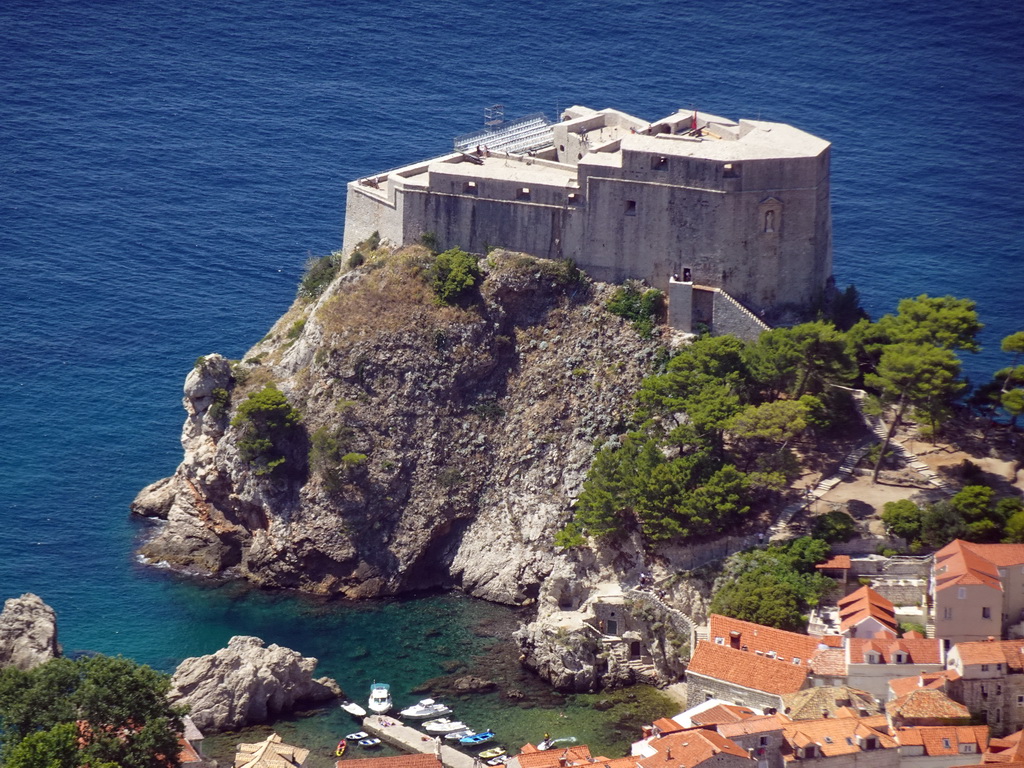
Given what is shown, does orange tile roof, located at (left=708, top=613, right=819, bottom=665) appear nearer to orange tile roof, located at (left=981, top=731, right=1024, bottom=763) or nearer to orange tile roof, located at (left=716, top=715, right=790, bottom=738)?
orange tile roof, located at (left=716, top=715, right=790, bottom=738)

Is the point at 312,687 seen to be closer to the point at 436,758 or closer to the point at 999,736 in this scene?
the point at 436,758

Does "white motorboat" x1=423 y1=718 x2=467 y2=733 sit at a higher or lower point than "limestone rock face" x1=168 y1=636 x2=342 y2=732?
lower

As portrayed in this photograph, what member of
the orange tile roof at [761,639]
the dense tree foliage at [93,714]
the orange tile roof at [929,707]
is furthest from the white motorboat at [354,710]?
the orange tile roof at [929,707]

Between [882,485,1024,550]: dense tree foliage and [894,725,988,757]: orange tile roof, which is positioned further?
[882,485,1024,550]: dense tree foliage

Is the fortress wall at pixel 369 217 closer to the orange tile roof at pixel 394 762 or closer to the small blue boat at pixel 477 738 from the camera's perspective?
the small blue boat at pixel 477 738

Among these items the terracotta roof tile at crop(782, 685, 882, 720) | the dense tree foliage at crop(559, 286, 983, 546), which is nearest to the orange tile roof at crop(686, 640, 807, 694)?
the terracotta roof tile at crop(782, 685, 882, 720)

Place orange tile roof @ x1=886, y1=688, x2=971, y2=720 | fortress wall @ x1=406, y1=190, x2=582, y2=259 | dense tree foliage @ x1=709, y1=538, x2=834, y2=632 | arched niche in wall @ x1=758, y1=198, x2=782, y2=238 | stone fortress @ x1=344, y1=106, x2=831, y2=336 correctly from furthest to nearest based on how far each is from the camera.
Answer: fortress wall @ x1=406, y1=190, x2=582, y2=259 → stone fortress @ x1=344, y1=106, x2=831, y2=336 → arched niche in wall @ x1=758, y1=198, x2=782, y2=238 → dense tree foliage @ x1=709, y1=538, x2=834, y2=632 → orange tile roof @ x1=886, y1=688, x2=971, y2=720
